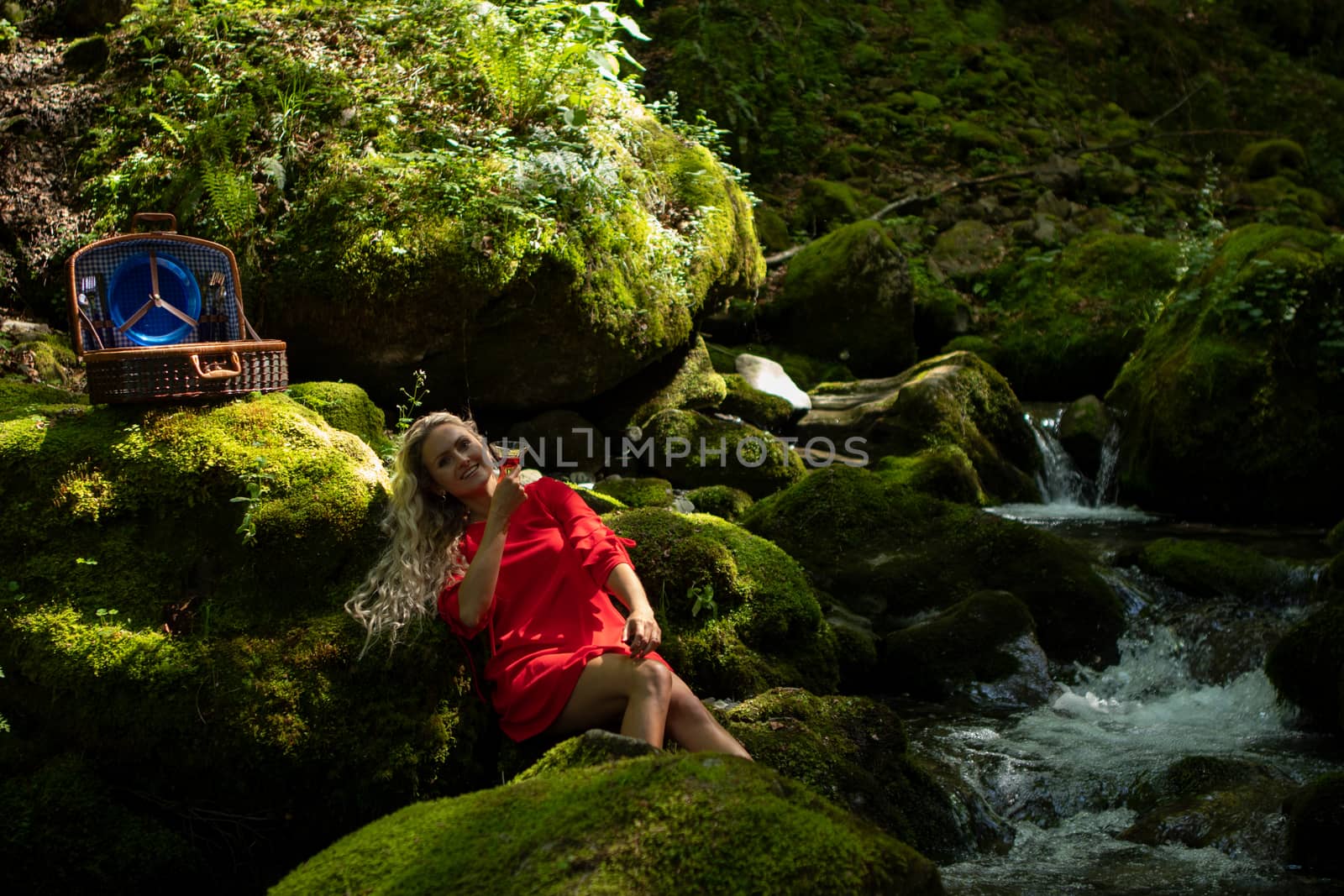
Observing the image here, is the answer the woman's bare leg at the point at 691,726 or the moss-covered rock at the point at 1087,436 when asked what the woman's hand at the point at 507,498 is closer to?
the woman's bare leg at the point at 691,726

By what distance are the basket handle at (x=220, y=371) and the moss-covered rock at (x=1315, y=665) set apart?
5.57m

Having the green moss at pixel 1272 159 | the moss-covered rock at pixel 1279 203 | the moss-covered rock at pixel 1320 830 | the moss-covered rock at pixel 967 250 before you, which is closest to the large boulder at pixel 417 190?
the moss-covered rock at pixel 1320 830

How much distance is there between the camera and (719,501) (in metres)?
8.01

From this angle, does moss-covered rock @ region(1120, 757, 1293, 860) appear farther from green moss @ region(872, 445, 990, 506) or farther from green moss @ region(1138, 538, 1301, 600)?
green moss @ region(872, 445, 990, 506)

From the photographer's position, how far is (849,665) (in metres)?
6.00

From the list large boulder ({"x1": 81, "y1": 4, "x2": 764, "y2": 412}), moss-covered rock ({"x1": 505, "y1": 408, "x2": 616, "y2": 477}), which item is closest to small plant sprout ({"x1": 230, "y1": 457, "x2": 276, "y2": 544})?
large boulder ({"x1": 81, "y1": 4, "x2": 764, "y2": 412})

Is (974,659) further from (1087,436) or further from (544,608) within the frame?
(1087,436)

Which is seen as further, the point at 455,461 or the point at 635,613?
the point at 455,461

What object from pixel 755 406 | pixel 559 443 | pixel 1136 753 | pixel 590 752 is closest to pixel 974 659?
pixel 1136 753

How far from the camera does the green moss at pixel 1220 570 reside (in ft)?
23.8

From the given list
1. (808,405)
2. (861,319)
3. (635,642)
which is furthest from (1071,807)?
(861,319)

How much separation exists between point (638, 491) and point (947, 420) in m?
3.77

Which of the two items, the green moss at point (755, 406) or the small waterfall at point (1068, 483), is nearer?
the small waterfall at point (1068, 483)

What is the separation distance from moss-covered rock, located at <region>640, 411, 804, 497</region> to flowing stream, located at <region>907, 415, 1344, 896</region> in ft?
9.03
